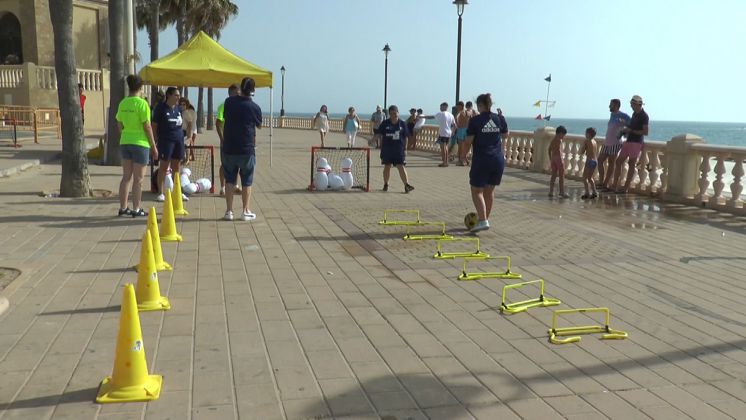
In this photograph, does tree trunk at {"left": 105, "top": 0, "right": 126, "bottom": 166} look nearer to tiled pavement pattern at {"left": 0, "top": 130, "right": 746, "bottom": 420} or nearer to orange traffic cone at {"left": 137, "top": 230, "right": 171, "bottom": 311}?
tiled pavement pattern at {"left": 0, "top": 130, "right": 746, "bottom": 420}

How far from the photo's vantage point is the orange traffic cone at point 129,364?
3758mm

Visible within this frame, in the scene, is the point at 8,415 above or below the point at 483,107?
below

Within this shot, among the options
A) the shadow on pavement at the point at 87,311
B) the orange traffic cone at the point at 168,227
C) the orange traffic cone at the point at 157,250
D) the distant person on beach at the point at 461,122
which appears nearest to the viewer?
the shadow on pavement at the point at 87,311

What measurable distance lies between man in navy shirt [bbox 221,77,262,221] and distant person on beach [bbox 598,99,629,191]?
24.8 feet

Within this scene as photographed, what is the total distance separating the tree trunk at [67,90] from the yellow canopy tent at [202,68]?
6.70ft

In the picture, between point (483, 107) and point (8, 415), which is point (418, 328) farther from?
point (483, 107)

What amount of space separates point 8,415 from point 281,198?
28.8ft

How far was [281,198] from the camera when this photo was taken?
1222 centimetres

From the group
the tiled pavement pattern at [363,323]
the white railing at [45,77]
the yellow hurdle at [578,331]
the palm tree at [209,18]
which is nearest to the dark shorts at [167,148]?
the tiled pavement pattern at [363,323]

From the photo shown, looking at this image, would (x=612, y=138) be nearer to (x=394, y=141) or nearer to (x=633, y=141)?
(x=633, y=141)

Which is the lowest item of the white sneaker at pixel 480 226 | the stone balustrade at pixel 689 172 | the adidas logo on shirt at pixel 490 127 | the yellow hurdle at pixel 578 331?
the yellow hurdle at pixel 578 331

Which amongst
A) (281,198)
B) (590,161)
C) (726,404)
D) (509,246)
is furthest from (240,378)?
(590,161)

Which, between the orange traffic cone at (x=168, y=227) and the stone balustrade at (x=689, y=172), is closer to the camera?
the orange traffic cone at (x=168, y=227)

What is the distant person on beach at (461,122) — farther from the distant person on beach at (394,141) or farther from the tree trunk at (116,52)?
the tree trunk at (116,52)
